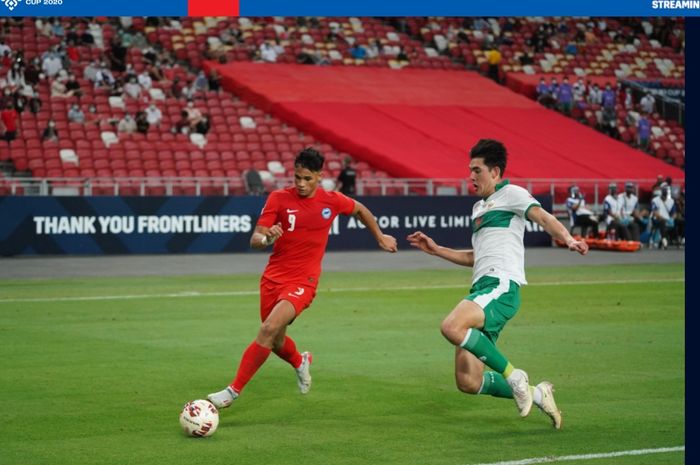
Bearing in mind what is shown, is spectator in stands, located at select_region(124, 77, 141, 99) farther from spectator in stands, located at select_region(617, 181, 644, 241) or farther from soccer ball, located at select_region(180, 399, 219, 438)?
soccer ball, located at select_region(180, 399, 219, 438)

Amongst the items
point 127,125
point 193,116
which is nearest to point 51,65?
point 127,125

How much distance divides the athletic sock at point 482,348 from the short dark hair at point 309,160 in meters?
2.09

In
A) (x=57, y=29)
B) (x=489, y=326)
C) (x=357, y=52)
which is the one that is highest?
(x=57, y=29)

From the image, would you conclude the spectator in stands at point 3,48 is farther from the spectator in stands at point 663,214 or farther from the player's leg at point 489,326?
the player's leg at point 489,326

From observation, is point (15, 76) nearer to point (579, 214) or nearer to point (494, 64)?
point (579, 214)

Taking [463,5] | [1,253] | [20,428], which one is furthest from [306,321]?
[1,253]

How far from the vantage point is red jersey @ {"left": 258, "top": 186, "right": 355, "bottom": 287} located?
10.4 m

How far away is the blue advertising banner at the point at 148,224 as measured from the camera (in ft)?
93.7

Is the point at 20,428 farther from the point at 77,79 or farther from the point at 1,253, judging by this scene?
the point at 77,79

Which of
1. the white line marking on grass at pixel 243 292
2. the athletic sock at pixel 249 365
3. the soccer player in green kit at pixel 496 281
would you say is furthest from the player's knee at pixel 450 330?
the white line marking on grass at pixel 243 292

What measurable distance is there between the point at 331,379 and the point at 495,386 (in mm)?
2944

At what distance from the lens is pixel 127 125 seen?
35.4m

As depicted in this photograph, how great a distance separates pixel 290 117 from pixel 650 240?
12.6 metres

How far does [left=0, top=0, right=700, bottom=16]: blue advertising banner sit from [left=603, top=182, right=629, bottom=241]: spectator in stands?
2919 centimetres
